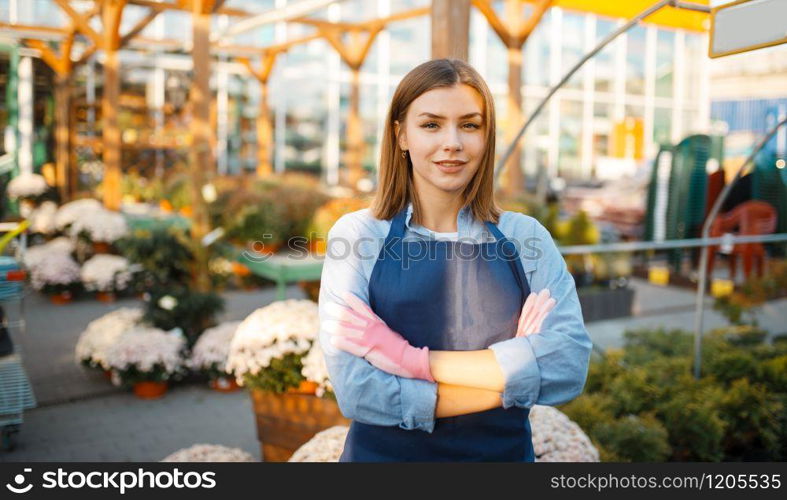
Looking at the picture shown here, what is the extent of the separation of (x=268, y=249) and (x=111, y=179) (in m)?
2.38


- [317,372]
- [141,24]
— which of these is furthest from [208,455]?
[141,24]

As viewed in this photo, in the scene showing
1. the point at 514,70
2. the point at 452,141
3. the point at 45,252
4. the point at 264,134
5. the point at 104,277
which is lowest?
the point at 104,277

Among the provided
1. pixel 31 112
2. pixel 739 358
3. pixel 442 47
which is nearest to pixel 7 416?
pixel 442 47

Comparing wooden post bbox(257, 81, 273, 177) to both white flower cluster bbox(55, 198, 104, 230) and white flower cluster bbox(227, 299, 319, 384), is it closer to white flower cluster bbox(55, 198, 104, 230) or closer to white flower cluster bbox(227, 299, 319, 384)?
white flower cluster bbox(55, 198, 104, 230)

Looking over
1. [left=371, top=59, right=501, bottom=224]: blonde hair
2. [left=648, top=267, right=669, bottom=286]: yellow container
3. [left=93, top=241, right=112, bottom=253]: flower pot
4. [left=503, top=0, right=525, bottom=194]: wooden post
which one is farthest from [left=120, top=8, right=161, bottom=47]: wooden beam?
[left=371, top=59, right=501, bottom=224]: blonde hair

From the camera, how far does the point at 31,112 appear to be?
39.1ft

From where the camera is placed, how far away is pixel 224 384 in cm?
458

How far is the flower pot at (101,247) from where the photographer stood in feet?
25.9

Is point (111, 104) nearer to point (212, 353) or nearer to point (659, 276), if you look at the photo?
point (212, 353)

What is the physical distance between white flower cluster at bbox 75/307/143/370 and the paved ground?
0.22 meters

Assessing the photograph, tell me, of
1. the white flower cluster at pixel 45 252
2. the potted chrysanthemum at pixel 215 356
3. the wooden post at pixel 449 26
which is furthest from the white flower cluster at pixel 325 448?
the white flower cluster at pixel 45 252

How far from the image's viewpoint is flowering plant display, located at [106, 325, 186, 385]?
14.0 ft

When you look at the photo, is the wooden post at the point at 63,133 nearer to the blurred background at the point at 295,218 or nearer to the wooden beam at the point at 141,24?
the blurred background at the point at 295,218

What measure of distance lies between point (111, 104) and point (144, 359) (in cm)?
511
